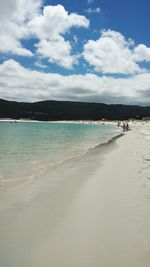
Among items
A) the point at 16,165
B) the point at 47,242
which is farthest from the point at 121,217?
the point at 16,165

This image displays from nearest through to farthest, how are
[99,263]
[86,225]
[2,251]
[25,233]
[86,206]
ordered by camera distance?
[99,263], [2,251], [25,233], [86,225], [86,206]

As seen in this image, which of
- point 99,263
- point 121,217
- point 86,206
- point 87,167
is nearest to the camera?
point 99,263

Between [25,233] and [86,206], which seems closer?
[25,233]

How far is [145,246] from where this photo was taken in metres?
5.20

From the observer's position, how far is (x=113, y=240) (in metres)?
5.44

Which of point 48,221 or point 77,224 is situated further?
point 48,221

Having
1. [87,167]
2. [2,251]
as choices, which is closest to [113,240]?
[2,251]

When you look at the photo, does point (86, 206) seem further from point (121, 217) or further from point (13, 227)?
point (13, 227)

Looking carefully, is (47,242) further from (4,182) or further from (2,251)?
(4,182)

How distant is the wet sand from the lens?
4.78 metres

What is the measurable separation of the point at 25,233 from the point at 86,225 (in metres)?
1.23

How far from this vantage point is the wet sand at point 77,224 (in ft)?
15.7

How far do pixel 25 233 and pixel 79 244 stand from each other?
1.12 meters

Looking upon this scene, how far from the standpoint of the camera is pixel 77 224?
6.30 m
